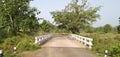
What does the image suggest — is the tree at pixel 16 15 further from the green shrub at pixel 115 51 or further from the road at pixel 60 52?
the green shrub at pixel 115 51

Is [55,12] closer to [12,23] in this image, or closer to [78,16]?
[78,16]

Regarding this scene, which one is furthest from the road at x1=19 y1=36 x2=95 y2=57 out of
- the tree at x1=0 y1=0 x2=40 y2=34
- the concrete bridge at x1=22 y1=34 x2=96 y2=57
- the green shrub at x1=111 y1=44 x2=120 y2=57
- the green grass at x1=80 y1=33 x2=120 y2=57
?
the tree at x1=0 y1=0 x2=40 y2=34

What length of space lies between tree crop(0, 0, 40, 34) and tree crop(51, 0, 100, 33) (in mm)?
20393

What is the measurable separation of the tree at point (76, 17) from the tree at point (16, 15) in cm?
2039

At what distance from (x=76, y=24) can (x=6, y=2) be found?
24.7 metres

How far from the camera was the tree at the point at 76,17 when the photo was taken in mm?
65250

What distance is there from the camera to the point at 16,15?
46000mm

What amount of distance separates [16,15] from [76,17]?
76.0 feet

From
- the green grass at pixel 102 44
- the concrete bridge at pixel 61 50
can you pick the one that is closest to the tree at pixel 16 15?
the concrete bridge at pixel 61 50

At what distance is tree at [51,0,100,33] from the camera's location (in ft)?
214

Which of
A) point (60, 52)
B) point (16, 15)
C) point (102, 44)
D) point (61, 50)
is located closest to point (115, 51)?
point (60, 52)

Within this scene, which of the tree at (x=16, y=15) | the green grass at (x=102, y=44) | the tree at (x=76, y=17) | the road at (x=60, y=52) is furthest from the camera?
the tree at (x=76, y=17)

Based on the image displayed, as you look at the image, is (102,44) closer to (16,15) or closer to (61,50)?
(61,50)

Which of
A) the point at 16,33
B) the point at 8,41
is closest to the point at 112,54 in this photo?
the point at 8,41
